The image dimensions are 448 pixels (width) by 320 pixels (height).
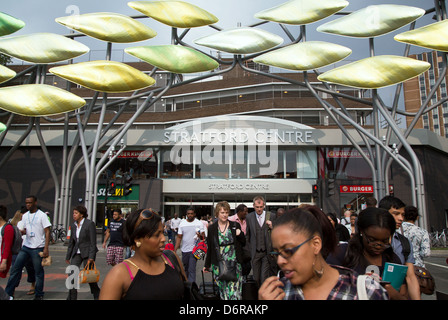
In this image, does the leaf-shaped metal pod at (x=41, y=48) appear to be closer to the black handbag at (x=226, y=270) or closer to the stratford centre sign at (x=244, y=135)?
the stratford centre sign at (x=244, y=135)

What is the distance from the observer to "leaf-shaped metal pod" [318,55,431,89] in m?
17.4

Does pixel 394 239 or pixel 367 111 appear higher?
pixel 367 111

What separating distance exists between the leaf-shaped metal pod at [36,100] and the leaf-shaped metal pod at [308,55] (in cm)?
1049

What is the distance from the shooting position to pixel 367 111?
37125 mm

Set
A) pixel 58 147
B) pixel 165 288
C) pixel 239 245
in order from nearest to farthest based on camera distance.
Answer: pixel 165 288
pixel 239 245
pixel 58 147

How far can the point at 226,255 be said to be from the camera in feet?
19.8

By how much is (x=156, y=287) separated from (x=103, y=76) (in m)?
17.5

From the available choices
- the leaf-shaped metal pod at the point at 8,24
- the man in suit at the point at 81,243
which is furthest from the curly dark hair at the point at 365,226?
the leaf-shaped metal pod at the point at 8,24

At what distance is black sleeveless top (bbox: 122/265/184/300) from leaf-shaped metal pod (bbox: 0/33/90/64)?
1927cm

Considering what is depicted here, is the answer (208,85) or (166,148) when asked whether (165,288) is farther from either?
(208,85)

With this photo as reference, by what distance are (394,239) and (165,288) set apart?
2.22 meters

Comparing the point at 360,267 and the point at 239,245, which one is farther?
the point at 239,245

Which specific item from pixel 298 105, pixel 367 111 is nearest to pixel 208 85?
pixel 298 105

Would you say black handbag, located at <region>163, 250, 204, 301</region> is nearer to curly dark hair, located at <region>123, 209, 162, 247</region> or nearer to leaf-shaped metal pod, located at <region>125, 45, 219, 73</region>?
curly dark hair, located at <region>123, 209, 162, 247</region>
